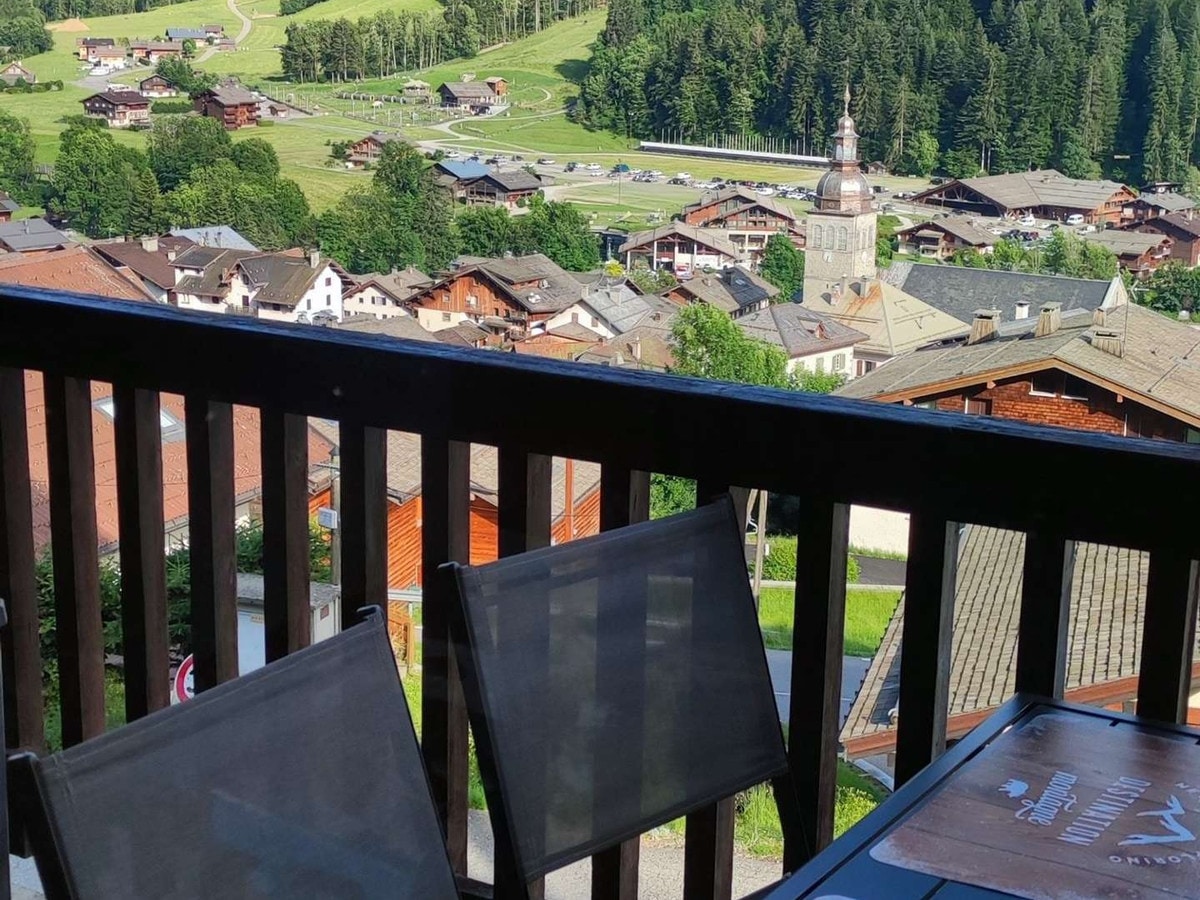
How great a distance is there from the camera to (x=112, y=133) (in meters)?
14.5

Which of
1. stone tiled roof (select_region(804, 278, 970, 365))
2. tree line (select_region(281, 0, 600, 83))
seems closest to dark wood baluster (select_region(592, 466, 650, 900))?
stone tiled roof (select_region(804, 278, 970, 365))

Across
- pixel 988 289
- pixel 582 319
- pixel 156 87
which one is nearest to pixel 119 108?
pixel 156 87

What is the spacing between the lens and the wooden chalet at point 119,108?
14617 millimetres

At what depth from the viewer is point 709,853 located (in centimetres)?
129

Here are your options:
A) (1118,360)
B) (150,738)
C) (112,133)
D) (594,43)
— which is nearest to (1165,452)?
(150,738)

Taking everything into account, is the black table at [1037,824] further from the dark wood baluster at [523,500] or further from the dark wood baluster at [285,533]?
the dark wood baluster at [285,533]

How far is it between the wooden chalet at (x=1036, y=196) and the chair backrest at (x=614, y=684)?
846cm

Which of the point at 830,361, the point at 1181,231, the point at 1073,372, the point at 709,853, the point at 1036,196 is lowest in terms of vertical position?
the point at 830,361

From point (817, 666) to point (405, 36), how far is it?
506 inches

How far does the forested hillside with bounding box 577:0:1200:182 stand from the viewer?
7.62 m

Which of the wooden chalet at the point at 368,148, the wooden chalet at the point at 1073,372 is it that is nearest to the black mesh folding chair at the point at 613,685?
the wooden chalet at the point at 1073,372

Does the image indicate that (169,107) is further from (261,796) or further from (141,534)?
(261,796)

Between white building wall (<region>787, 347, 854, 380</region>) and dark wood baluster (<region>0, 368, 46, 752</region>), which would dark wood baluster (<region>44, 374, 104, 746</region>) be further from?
white building wall (<region>787, 347, 854, 380</region>)

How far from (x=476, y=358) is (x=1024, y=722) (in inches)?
22.5
